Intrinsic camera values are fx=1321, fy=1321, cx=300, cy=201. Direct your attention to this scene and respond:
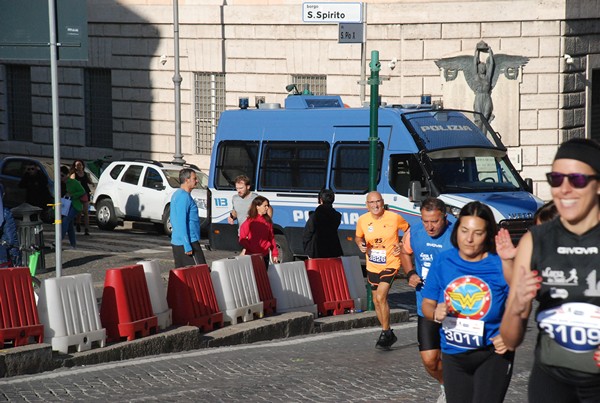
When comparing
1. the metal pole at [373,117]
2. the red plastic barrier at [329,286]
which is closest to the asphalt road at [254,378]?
the red plastic barrier at [329,286]

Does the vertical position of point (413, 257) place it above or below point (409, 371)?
above

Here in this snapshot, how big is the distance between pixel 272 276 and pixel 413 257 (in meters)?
4.75

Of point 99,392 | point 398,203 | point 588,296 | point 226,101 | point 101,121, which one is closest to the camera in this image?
point 588,296

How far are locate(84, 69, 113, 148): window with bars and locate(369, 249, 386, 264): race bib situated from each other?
2628 centimetres

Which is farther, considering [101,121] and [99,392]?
[101,121]

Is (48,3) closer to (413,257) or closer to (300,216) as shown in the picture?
(413,257)

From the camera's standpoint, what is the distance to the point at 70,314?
11.6m

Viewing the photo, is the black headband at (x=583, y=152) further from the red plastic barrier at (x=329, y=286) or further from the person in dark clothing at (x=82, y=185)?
the person in dark clothing at (x=82, y=185)

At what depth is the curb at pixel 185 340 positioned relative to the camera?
1088 cm

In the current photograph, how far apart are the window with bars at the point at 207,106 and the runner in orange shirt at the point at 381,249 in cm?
2260

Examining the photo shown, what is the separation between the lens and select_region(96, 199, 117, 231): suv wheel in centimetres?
2809

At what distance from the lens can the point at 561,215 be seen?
5559mm

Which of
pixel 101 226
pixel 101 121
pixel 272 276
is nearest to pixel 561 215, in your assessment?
pixel 272 276

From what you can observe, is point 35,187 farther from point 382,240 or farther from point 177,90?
point 382,240
